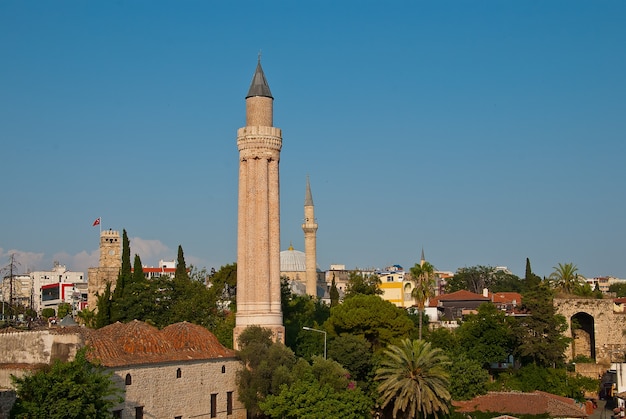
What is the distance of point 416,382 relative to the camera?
4616cm

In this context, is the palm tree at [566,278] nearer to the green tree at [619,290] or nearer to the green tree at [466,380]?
the green tree at [466,380]

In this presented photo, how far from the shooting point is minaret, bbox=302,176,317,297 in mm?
93812

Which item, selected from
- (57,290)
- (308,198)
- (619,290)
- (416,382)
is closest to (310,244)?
(308,198)

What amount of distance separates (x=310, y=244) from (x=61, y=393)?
212 feet

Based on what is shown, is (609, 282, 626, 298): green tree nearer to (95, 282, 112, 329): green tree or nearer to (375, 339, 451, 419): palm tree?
(95, 282, 112, 329): green tree

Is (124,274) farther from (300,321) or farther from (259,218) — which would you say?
(259,218)

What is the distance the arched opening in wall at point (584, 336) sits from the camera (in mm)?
69438

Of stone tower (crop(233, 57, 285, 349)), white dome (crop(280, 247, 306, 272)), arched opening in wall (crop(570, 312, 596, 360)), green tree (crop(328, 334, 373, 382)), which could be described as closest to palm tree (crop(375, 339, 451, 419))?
green tree (crop(328, 334, 373, 382))

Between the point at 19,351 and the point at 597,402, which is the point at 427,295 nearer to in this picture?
the point at 597,402

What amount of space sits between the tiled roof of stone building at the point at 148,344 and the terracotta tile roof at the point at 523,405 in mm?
16623

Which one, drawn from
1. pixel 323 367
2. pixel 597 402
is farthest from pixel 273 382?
pixel 597 402

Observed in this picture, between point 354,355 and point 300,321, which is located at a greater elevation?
point 300,321

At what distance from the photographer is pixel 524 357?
62.1 metres

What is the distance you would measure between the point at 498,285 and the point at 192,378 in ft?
292
